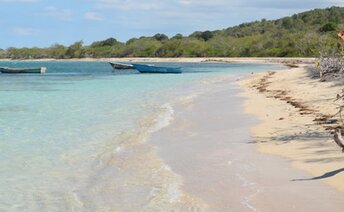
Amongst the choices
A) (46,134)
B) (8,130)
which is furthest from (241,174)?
(8,130)

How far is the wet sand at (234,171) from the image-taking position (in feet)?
21.5

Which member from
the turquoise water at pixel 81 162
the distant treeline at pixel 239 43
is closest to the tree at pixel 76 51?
the distant treeline at pixel 239 43

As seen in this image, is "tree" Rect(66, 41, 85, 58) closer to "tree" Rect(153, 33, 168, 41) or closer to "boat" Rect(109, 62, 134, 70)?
"tree" Rect(153, 33, 168, 41)

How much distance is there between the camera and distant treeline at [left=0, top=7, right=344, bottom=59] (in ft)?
309

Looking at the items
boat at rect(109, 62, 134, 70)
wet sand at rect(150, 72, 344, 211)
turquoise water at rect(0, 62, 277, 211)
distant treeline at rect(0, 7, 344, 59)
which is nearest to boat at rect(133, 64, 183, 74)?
boat at rect(109, 62, 134, 70)

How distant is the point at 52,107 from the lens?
19922 mm

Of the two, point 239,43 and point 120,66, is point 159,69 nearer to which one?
point 120,66

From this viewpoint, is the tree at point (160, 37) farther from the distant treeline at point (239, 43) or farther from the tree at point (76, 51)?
the tree at point (76, 51)

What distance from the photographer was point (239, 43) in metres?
114

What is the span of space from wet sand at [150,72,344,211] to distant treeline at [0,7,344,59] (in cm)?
6765

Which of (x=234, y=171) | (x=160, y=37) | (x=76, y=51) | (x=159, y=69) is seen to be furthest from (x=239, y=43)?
(x=234, y=171)

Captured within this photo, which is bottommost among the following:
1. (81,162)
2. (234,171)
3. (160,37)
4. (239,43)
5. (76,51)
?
(76,51)

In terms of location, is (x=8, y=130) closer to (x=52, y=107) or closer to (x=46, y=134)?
(x=46, y=134)

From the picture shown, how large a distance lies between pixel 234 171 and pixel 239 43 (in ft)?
354
